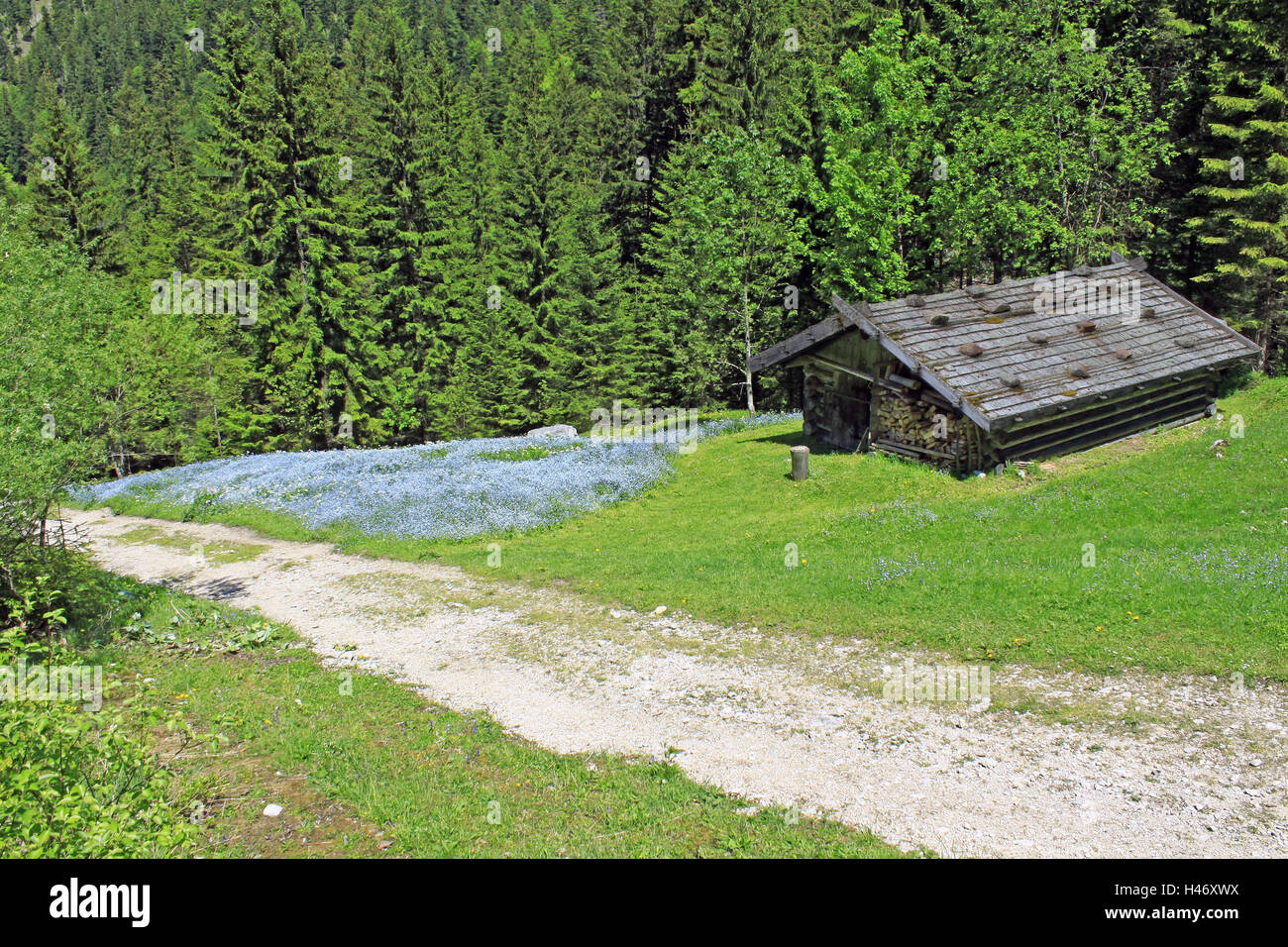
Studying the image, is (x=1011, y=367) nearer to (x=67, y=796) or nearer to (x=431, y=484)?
(x=431, y=484)

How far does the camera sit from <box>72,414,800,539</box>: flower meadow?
72.1ft

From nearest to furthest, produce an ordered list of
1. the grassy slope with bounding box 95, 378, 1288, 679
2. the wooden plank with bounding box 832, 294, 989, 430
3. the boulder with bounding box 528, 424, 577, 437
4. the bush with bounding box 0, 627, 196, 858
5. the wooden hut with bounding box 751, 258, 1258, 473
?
the bush with bounding box 0, 627, 196, 858, the grassy slope with bounding box 95, 378, 1288, 679, the wooden plank with bounding box 832, 294, 989, 430, the wooden hut with bounding box 751, 258, 1258, 473, the boulder with bounding box 528, 424, 577, 437

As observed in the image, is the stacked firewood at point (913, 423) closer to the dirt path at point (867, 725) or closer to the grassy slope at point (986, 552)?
the grassy slope at point (986, 552)

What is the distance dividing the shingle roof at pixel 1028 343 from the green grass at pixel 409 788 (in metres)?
14.7

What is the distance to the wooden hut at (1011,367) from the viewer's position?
69.2ft

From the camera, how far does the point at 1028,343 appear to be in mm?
23359

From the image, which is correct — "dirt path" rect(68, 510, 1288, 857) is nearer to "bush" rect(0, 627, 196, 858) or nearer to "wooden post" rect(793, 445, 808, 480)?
"bush" rect(0, 627, 196, 858)

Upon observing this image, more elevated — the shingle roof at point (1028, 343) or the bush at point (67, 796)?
A: the shingle roof at point (1028, 343)

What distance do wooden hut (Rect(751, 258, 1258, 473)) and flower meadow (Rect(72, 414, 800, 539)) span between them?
649 centimetres

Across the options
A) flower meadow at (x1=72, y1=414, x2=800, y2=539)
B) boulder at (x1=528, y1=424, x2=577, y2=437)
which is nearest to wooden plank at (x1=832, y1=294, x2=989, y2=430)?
flower meadow at (x1=72, y1=414, x2=800, y2=539)

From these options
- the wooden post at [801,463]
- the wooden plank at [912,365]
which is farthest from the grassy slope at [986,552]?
the wooden plank at [912,365]

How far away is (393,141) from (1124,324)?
39.2 metres

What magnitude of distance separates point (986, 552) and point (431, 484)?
50.7 ft

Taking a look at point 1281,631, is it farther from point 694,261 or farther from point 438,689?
point 694,261
